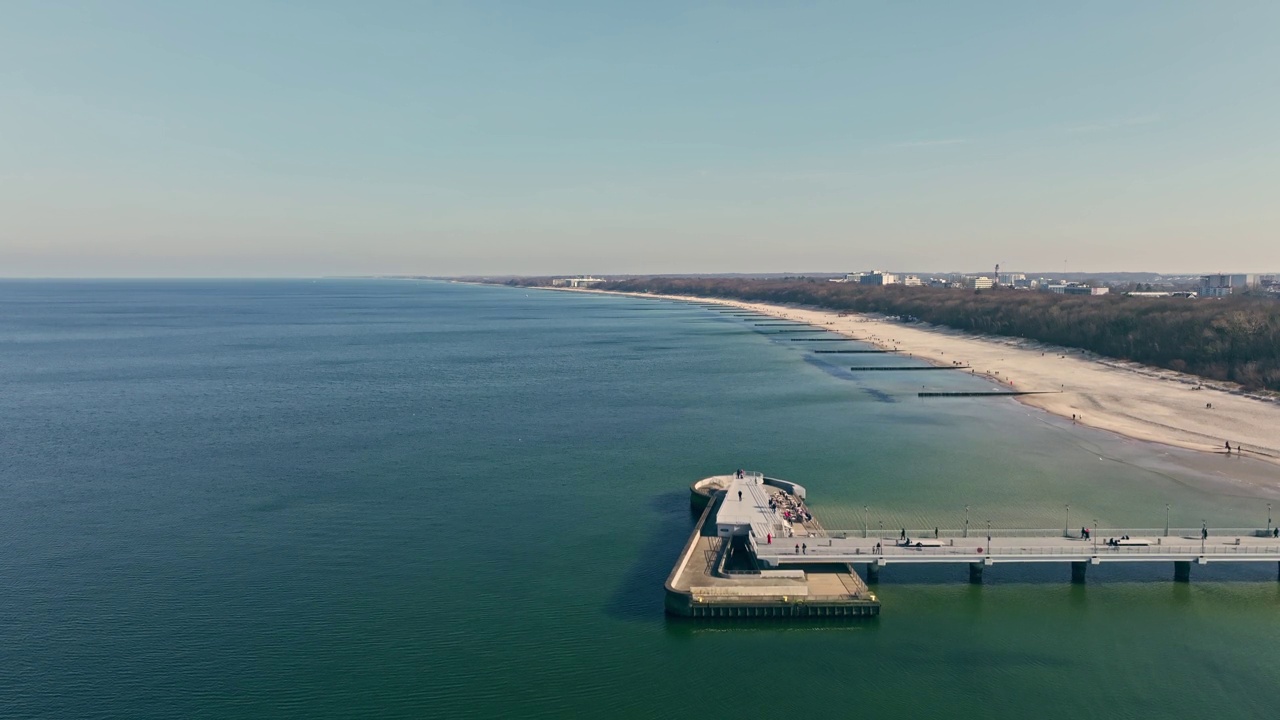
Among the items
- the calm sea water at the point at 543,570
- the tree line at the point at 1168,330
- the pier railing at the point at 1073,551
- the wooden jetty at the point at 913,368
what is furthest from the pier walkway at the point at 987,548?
the wooden jetty at the point at 913,368

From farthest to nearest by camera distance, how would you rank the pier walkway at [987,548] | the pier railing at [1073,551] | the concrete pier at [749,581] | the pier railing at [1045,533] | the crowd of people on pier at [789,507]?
the crowd of people on pier at [789,507] → the pier railing at [1045,533] → the pier railing at [1073,551] → the pier walkway at [987,548] → the concrete pier at [749,581]

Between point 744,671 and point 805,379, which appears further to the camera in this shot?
point 805,379

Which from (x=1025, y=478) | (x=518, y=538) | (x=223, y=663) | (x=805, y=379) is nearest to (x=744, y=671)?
(x=518, y=538)

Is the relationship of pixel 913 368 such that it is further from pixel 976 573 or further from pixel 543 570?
pixel 543 570

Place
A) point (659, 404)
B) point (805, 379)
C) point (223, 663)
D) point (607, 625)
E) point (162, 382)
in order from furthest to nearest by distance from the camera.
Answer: point (805, 379) < point (162, 382) < point (659, 404) < point (607, 625) < point (223, 663)

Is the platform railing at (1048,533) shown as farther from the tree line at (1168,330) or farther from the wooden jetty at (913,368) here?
the wooden jetty at (913,368)

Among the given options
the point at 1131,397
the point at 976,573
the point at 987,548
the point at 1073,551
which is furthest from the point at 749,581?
the point at 1131,397

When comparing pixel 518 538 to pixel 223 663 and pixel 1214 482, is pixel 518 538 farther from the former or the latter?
pixel 1214 482
